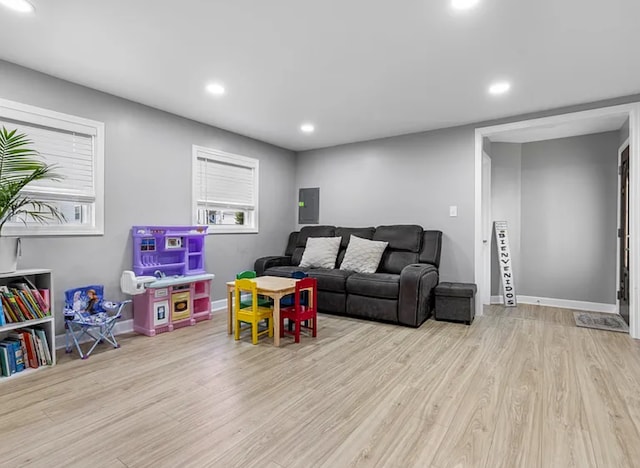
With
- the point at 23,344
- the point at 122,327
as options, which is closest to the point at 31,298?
the point at 23,344

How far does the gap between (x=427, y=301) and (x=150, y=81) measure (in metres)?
3.57

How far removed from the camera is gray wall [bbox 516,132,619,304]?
4355 mm

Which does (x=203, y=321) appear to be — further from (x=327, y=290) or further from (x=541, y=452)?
(x=541, y=452)

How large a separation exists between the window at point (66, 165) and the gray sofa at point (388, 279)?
214 centimetres

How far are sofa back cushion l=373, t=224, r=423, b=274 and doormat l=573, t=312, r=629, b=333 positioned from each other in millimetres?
1924

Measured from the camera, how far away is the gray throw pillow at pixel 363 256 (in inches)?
169

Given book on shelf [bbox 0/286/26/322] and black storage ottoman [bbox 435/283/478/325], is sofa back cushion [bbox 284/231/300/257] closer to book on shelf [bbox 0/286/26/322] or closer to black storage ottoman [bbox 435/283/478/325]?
black storage ottoman [bbox 435/283/478/325]

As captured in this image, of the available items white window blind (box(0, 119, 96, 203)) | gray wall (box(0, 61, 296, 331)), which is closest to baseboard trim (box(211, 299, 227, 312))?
gray wall (box(0, 61, 296, 331))

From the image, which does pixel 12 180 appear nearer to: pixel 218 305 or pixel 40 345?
pixel 40 345

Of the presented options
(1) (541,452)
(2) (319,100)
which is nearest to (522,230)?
(2) (319,100)

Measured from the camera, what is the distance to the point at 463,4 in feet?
6.55

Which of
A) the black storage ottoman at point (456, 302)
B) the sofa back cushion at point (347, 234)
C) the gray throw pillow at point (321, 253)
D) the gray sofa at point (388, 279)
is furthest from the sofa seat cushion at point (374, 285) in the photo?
the sofa back cushion at point (347, 234)

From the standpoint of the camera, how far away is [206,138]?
14.1 ft

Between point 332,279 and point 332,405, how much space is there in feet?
6.94
